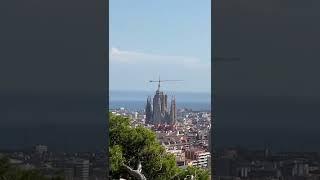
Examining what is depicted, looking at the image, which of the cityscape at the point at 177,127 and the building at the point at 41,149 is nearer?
the building at the point at 41,149

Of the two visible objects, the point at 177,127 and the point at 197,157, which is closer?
the point at 197,157

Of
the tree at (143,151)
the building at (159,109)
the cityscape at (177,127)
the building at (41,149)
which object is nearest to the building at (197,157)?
the cityscape at (177,127)

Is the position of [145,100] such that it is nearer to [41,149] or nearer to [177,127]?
[177,127]

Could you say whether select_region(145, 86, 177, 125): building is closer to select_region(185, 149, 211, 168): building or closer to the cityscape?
the cityscape

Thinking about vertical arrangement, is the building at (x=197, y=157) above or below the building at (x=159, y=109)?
below

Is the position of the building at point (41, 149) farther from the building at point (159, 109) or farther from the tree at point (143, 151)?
the building at point (159, 109)

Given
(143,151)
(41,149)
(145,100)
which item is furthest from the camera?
(145,100)

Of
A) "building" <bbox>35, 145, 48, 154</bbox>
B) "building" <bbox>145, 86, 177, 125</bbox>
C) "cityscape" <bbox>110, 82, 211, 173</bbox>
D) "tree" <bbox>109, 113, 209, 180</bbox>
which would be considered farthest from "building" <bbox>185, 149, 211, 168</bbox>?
"building" <bbox>35, 145, 48, 154</bbox>

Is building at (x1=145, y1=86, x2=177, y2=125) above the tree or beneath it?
above

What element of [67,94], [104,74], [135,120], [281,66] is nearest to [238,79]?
[281,66]

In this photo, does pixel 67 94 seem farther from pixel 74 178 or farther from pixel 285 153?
pixel 285 153

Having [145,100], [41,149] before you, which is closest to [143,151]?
[145,100]
